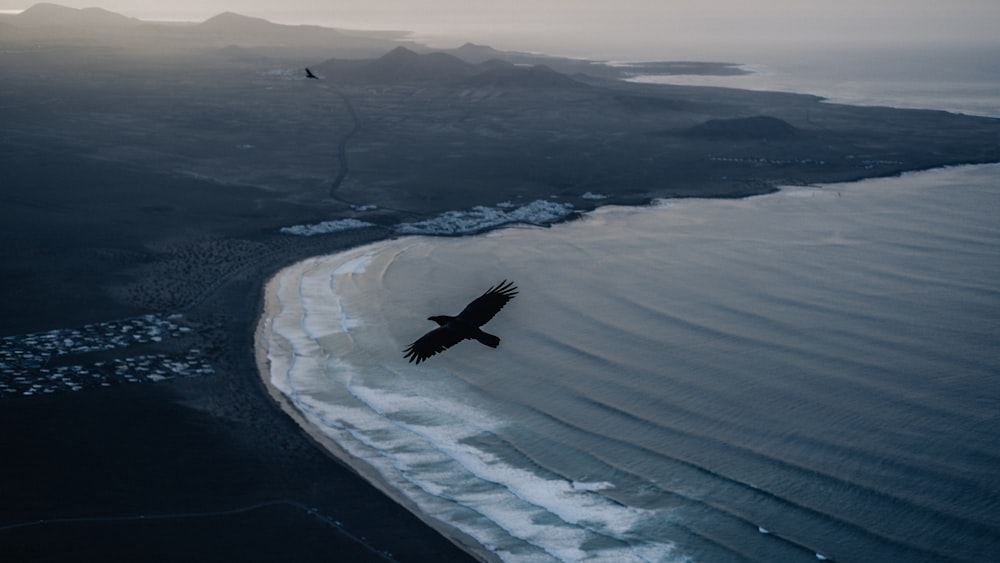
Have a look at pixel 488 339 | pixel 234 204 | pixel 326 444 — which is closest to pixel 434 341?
pixel 488 339

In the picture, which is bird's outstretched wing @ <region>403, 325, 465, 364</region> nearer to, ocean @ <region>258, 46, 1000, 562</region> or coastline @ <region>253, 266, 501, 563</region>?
coastline @ <region>253, 266, 501, 563</region>

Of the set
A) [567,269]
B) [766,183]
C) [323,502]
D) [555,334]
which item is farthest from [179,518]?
[766,183]

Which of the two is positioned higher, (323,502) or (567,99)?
(567,99)

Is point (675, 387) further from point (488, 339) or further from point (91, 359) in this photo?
point (91, 359)

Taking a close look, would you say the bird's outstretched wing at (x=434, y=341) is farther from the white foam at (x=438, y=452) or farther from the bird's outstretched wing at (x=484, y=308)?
the white foam at (x=438, y=452)

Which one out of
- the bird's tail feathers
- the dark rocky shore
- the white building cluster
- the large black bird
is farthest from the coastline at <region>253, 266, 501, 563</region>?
the bird's tail feathers

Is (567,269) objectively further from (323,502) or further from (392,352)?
(323,502)
